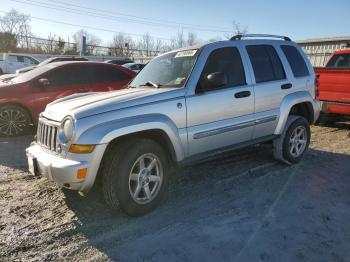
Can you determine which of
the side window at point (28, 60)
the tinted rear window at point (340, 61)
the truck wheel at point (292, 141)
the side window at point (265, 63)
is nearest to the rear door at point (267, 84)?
the side window at point (265, 63)

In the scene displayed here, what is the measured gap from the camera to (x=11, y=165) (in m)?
5.70

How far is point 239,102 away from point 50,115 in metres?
2.42

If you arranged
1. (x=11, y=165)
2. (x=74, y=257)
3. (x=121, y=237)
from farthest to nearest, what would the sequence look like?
(x=11, y=165), (x=121, y=237), (x=74, y=257)

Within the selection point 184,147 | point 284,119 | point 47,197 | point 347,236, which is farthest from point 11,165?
point 347,236

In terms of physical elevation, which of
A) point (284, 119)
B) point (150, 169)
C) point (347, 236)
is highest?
point (284, 119)

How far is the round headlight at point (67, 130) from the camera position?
3.57 m

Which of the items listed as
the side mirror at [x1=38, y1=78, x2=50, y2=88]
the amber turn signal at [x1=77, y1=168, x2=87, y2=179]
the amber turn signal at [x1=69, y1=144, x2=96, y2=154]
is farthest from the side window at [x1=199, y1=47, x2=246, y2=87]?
the side mirror at [x1=38, y1=78, x2=50, y2=88]

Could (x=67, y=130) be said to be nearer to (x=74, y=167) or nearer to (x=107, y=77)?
(x=74, y=167)

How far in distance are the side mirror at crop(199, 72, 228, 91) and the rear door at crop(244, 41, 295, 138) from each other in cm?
89

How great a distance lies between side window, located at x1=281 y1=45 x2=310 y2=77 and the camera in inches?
226

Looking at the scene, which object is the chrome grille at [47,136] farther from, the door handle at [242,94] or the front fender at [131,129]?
the door handle at [242,94]

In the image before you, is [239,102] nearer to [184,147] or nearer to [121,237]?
[184,147]

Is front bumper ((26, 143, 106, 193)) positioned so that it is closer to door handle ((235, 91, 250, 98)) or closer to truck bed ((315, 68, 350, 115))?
door handle ((235, 91, 250, 98))

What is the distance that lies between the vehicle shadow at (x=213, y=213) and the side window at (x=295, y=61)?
5.11ft
